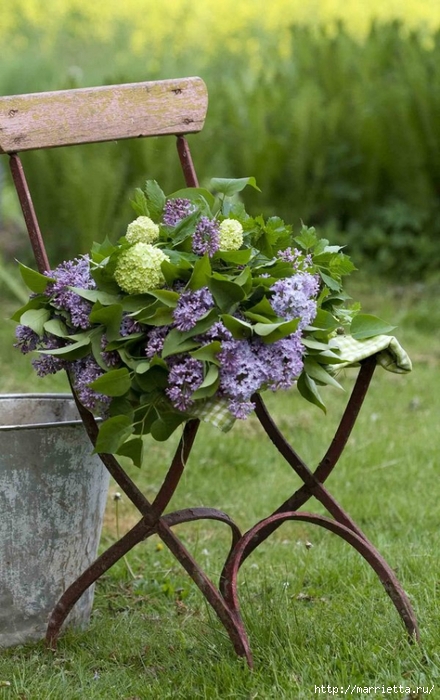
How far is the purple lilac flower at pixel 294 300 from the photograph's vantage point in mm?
2002

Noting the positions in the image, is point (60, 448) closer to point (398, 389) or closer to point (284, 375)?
point (284, 375)

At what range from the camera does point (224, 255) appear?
204 cm

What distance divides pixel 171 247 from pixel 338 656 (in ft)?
3.21

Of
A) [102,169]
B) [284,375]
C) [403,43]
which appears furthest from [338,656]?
[403,43]

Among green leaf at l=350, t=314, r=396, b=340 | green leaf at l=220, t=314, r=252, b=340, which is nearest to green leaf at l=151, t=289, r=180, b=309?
green leaf at l=220, t=314, r=252, b=340

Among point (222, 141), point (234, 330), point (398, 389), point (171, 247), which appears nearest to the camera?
point (234, 330)

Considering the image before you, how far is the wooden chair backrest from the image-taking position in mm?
2285

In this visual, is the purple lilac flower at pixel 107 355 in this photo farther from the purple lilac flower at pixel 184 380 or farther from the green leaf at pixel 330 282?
the green leaf at pixel 330 282

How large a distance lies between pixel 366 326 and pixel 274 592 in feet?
2.73

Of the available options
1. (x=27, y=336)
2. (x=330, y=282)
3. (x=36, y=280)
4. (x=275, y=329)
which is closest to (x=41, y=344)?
(x=27, y=336)

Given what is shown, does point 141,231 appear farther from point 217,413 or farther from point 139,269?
point 217,413

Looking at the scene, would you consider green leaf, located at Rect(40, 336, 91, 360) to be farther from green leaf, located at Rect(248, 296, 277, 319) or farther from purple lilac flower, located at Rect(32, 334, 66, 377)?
green leaf, located at Rect(248, 296, 277, 319)

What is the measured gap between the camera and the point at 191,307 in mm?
1966

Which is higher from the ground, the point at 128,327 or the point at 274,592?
the point at 128,327
